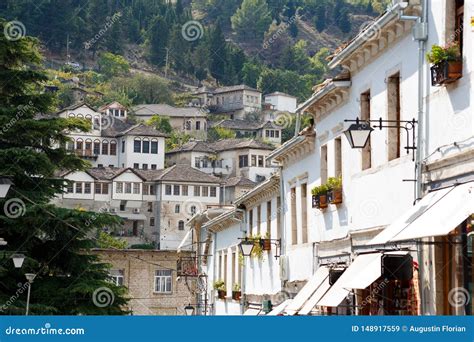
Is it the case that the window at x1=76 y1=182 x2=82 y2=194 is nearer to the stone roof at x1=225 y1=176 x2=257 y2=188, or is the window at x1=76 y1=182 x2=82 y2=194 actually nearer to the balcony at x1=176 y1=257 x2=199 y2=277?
the stone roof at x1=225 y1=176 x2=257 y2=188

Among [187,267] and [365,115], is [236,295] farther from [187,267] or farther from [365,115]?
[365,115]

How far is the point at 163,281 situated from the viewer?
222 feet

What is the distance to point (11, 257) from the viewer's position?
2464 centimetres

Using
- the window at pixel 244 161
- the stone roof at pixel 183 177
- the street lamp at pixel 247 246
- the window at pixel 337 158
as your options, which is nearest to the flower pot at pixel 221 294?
the street lamp at pixel 247 246

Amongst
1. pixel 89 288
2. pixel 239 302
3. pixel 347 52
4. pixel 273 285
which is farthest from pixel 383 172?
pixel 239 302

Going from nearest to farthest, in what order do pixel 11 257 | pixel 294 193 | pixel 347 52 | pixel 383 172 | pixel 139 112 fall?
pixel 383 172, pixel 347 52, pixel 11 257, pixel 294 193, pixel 139 112

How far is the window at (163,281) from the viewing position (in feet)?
222

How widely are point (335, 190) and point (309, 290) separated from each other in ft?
7.86

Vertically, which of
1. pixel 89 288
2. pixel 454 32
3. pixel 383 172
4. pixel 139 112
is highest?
pixel 139 112

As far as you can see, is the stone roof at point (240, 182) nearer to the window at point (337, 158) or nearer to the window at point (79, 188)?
the window at point (79, 188)

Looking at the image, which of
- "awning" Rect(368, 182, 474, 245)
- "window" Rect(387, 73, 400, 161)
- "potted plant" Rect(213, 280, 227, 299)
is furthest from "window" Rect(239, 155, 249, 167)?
"awning" Rect(368, 182, 474, 245)

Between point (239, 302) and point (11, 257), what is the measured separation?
16.2 metres

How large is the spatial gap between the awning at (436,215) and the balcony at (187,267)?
36.6 metres

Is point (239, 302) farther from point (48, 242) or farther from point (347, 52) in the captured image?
point (347, 52)
